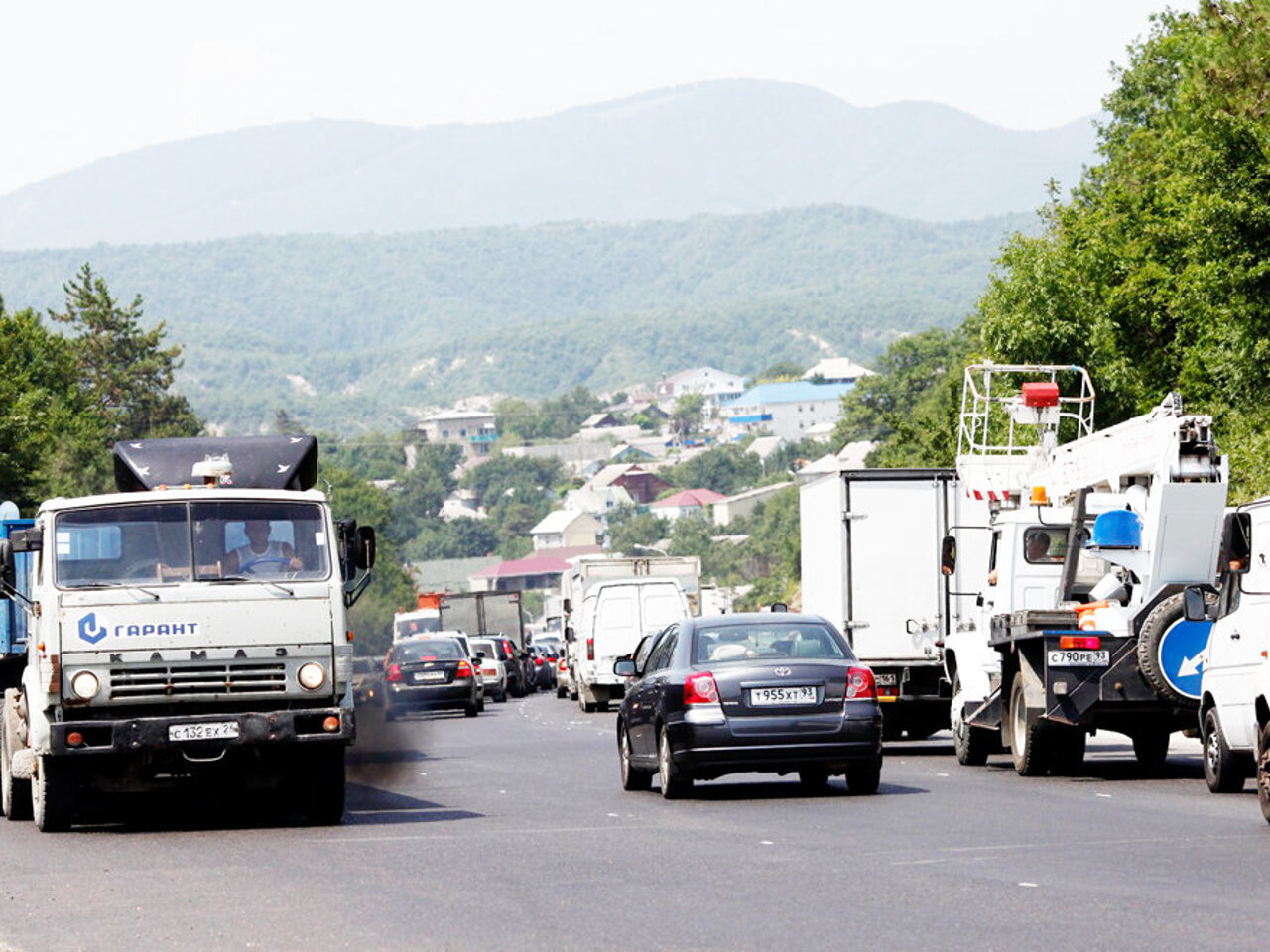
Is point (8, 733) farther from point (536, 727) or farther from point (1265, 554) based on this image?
point (536, 727)

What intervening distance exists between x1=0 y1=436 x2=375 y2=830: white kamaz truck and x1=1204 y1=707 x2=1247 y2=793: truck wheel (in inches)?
256

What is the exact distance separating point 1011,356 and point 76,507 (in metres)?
38.4

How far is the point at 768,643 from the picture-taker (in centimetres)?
1927

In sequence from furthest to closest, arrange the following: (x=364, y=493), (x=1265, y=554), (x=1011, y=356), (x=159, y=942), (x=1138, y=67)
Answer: (x=364, y=493) < (x=1138, y=67) < (x=1011, y=356) < (x=1265, y=554) < (x=159, y=942)

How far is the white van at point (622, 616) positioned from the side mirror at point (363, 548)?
1013 inches

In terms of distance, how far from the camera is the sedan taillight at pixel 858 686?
738 inches

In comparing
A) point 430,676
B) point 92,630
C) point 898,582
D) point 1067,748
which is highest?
point 92,630

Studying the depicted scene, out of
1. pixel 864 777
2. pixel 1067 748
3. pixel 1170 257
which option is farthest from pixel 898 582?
pixel 1170 257

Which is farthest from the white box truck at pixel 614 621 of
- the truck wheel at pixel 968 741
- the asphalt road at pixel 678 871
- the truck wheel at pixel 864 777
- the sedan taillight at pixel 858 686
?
the sedan taillight at pixel 858 686

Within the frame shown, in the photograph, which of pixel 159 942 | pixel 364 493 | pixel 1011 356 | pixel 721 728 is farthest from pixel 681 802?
pixel 364 493

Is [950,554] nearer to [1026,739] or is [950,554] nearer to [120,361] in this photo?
[1026,739]

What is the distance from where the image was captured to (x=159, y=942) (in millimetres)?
11164

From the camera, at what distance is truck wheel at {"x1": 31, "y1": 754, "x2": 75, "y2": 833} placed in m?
17.3

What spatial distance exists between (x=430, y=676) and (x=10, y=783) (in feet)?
86.3
